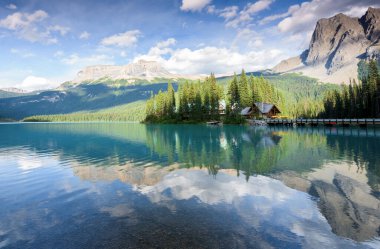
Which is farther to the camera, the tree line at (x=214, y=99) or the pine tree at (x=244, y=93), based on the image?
the tree line at (x=214, y=99)

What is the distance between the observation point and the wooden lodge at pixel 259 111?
113 metres

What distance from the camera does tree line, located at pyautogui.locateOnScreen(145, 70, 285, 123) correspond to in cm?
11756

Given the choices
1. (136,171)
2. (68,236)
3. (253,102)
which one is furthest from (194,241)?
(253,102)

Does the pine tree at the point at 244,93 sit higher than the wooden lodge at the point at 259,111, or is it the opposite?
the pine tree at the point at 244,93

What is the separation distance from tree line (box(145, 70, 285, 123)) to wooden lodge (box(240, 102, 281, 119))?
92.4 inches

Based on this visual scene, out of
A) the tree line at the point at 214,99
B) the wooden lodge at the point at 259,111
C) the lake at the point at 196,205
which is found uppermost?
the tree line at the point at 214,99

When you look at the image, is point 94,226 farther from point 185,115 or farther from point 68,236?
point 185,115

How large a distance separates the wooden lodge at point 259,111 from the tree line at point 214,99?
235 centimetres

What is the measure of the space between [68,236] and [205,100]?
377 ft

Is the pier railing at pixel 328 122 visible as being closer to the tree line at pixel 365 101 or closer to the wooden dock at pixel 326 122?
the wooden dock at pixel 326 122

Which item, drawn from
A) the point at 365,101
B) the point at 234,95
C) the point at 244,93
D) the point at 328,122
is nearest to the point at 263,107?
the point at 244,93

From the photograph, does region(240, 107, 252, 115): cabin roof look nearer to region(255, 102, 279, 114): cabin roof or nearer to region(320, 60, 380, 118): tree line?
region(255, 102, 279, 114): cabin roof

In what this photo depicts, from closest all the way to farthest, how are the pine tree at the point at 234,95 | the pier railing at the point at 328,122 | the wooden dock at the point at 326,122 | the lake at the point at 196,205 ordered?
the lake at the point at 196,205
the pier railing at the point at 328,122
the wooden dock at the point at 326,122
the pine tree at the point at 234,95

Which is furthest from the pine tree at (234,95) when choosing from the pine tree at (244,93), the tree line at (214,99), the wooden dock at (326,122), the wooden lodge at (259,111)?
the wooden dock at (326,122)
